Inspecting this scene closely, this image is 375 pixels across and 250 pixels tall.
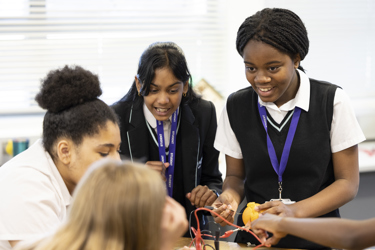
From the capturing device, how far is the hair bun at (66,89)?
1.91 m

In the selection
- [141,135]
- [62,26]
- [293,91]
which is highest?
[62,26]

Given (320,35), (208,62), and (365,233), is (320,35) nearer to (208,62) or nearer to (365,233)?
(208,62)

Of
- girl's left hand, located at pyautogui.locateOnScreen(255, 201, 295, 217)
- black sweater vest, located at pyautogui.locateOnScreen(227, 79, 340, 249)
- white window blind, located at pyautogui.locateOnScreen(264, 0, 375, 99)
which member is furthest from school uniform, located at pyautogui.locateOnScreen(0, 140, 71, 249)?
white window blind, located at pyautogui.locateOnScreen(264, 0, 375, 99)

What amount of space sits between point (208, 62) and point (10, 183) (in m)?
2.63

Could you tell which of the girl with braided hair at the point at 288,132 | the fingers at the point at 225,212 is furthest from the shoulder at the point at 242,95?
the fingers at the point at 225,212

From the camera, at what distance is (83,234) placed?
117 centimetres

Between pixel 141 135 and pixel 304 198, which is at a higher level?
pixel 141 135

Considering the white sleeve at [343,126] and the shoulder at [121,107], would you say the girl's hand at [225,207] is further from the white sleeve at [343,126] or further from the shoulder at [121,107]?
the shoulder at [121,107]

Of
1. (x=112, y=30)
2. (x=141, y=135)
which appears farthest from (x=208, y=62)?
(x=141, y=135)

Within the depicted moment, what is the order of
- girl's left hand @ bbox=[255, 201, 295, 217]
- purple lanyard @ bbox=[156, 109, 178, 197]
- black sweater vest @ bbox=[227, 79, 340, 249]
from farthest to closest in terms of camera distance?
purple lanyard @ bbox=[156, 109, 178, 197] → black sweater vest @ bbox=[227, 79, 340, 249] → girl's left hand @ bbox=[255, 201, 295, 217]

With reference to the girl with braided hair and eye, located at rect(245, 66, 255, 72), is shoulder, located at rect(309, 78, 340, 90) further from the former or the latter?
eye, located at rect(245, 66, 255, 72)

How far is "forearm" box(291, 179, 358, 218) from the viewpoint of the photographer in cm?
213

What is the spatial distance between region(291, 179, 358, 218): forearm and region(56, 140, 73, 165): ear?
951 millimetres

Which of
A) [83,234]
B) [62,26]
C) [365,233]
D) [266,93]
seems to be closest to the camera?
[83,234]
